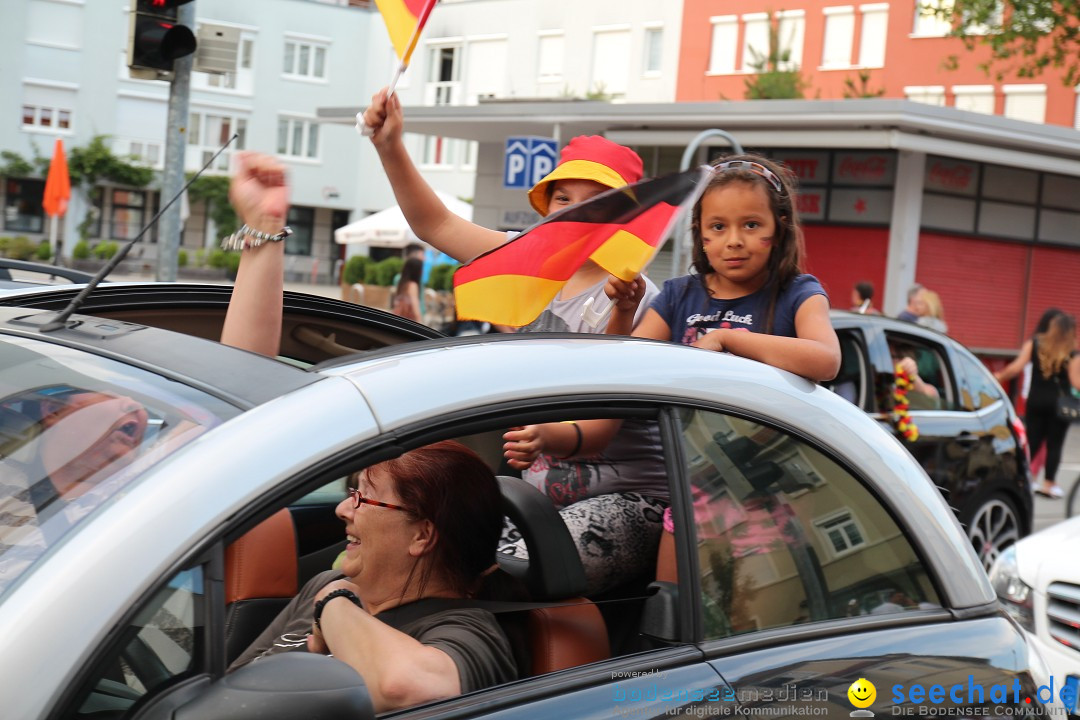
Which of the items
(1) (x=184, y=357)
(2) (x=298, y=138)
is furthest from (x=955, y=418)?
(2) (x=298, y=138)

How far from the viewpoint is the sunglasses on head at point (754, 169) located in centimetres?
320

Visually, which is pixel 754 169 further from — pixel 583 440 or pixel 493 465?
pixel 583 440

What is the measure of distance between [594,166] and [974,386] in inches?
214

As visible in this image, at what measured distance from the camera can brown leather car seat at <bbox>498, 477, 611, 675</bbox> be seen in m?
2.23

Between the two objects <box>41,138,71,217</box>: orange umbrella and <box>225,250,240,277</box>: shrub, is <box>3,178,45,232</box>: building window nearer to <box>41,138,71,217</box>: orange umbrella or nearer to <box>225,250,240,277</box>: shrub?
<box>225,250,240,277</box>: shrub

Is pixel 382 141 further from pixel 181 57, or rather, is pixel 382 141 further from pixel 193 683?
pixel 181 57

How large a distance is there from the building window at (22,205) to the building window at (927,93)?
34.7 m

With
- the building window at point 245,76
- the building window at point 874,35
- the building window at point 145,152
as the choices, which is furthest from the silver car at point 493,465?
the building window at point 245,76

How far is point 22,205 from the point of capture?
5325cm

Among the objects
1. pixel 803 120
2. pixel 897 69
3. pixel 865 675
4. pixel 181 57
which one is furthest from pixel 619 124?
pixel 865 675

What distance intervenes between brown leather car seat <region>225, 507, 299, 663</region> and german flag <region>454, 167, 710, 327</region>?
666 mm

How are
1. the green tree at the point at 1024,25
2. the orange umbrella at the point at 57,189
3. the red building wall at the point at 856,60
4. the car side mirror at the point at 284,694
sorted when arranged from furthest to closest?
the red building wall at the point at 856,60
the orange umbrella at the point at 57,189
the green tree at the point at 1024,25
the car side mirror at the point at 284,694

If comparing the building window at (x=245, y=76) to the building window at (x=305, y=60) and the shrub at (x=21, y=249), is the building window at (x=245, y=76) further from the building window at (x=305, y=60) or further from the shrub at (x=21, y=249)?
the shrub at (x=21, y=249)

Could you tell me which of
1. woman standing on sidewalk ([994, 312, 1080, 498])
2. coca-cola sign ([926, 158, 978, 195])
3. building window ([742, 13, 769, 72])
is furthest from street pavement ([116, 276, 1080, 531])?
building window ([742, 13, 769, 72])
